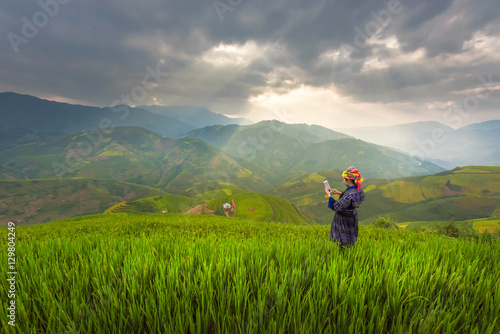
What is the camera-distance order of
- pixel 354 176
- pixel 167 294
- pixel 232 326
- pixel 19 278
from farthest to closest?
1. pixel 354 176
2. pixel 19 278
3. pixel 167 294
4. pixel 232 326

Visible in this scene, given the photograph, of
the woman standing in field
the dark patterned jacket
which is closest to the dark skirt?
the woman standing in field

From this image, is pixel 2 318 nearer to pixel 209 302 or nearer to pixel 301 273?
pixel 209 302

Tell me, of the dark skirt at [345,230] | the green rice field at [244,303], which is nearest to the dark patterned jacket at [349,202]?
the dark skirt at [345,230]

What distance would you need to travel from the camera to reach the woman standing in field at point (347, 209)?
5302mm

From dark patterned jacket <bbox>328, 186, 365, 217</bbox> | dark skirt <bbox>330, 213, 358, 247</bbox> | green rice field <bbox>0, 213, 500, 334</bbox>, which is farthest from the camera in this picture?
dark skirt <bbox>330, 213, 358, 247</bbox>

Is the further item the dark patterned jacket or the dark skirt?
the dark skirt

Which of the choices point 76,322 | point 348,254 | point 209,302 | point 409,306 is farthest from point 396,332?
point 76,322

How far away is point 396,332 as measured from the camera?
53.6 inches

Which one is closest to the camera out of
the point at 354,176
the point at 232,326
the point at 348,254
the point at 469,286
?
the point at 232,326

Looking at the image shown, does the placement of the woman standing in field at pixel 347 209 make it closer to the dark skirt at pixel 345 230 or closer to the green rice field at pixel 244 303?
the dark skirt at pixel 345 230

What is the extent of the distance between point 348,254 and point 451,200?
898 feet

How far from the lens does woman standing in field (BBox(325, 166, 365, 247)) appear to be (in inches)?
209

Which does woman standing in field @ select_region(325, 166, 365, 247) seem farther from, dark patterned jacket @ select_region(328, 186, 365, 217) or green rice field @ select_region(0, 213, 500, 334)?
green rice field @ select_region(0, 213, 500, 334)

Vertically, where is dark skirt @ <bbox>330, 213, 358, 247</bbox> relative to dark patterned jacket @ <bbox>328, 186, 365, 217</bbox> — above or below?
below
